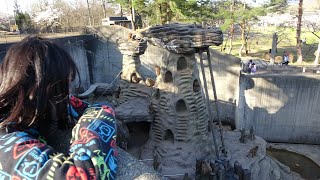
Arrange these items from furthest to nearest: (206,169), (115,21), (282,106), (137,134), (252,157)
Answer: (115,21) < (282,106) < (137,134) < (252,157) < (206,169)

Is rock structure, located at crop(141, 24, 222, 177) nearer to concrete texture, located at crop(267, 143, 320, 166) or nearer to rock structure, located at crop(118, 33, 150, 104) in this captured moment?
rock structure, located at crop(118, 33, 150, 104)

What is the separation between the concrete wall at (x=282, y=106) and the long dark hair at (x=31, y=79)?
12.4m

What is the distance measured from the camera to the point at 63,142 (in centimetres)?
162

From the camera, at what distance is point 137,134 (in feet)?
31.1

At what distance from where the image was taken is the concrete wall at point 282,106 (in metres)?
12.7

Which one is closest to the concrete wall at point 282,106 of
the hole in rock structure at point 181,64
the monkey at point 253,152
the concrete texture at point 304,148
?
the concrete texture at point 304,148

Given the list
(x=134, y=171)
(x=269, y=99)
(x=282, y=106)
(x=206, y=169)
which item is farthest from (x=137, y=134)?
(x=134, y=171)

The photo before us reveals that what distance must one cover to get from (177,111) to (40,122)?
6.77 meters

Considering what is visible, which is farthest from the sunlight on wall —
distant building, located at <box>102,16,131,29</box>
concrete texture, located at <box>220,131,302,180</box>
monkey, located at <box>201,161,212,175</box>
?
distant building, located at <box>102,16,131,29</box>

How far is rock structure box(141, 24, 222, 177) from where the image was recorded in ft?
24.8

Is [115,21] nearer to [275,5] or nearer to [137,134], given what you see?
[275,5]

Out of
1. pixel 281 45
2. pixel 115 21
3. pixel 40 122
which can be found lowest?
pixel 281 45

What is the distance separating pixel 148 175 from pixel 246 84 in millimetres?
12514

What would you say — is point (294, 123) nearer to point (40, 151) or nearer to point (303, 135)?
point (303, 135)
